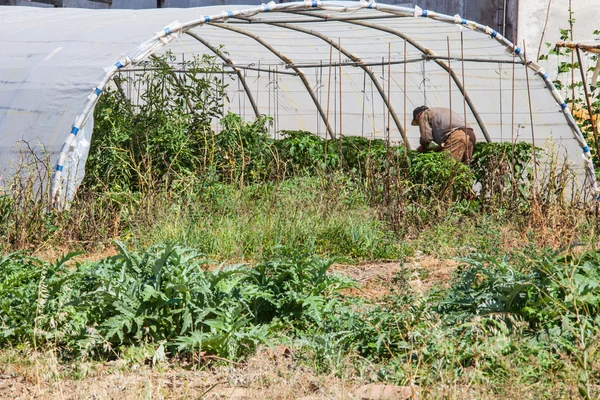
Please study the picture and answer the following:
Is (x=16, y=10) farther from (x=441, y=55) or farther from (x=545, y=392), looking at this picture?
(x=545, y=392)

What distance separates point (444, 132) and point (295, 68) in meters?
2.85

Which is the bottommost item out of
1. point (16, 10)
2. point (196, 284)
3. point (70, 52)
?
point (196, 284)

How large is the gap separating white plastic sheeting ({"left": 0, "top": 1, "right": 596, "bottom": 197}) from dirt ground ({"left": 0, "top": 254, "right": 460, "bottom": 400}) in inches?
162

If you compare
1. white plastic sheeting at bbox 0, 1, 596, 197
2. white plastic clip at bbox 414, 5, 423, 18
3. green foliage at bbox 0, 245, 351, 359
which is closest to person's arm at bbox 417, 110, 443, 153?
white plastic sheeting at bbox 0, 1, 596, 197

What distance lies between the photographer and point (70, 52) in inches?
344

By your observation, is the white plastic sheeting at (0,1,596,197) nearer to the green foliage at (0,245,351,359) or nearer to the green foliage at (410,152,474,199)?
the green foliage at (410,152,474,199)

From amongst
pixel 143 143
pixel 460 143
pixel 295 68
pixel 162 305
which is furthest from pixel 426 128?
pixel 162 305

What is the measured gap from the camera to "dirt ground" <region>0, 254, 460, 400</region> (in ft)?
11.7

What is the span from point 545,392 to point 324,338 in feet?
3.58

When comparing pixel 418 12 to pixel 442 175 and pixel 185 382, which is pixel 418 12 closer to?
pixel 442 175

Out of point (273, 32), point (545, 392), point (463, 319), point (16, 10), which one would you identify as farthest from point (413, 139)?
point (545, 392)

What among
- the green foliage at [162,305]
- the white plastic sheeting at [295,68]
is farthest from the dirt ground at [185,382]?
the white plastic sheeting at [295,68]

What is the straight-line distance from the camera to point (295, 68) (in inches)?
495

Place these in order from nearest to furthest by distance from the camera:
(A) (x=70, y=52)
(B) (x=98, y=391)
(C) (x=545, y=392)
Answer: (C) (x=545, y=392)
(B) (x=98, y=391)
(A) (x=70, y=52)
